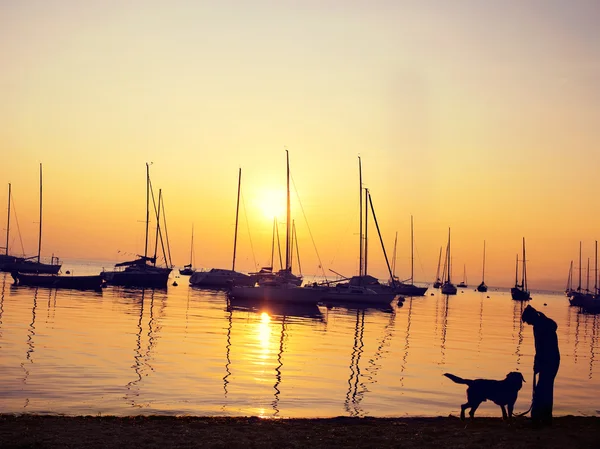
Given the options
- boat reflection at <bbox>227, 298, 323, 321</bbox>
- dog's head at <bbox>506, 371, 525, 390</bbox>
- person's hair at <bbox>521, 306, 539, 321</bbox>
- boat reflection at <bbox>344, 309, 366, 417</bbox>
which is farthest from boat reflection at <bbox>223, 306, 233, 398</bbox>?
person's hair at <bbox>521, 306, 539, 321</bbox>

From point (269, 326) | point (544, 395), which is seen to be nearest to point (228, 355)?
point (269, 326)

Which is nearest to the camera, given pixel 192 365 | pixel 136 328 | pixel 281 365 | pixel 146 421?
pixel 146 421

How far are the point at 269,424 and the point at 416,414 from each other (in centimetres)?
589

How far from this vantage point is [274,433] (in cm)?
1508

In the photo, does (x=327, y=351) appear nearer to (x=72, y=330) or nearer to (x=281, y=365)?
(x=281, y=365)

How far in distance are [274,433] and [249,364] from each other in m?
14.5

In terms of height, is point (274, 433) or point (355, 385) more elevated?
point (274, 433)

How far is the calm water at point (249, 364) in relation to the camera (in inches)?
806

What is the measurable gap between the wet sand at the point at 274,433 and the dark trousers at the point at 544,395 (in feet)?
1.13

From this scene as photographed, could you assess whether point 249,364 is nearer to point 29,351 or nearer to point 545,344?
point 29,351

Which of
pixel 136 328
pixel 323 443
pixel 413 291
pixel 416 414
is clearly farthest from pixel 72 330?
pixel 413 291

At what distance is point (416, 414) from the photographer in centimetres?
2025

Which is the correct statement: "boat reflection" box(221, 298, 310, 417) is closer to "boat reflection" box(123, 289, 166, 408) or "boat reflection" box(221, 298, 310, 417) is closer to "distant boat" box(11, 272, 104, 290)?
"boat reflection" box(123, 289, 166, 408)

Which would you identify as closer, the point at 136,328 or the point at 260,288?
the point at 136,328
